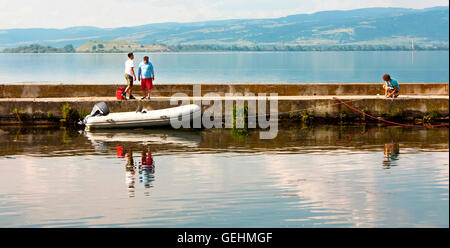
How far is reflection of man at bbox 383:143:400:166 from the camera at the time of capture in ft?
58.4

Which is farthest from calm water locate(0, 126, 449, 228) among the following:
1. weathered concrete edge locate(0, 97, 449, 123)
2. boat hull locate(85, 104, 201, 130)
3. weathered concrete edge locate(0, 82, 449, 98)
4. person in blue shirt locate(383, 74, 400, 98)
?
weathered concrete edge locate(0, 82, 449, 98)

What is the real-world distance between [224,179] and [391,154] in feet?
20.3

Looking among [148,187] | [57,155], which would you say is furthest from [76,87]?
[148,187]

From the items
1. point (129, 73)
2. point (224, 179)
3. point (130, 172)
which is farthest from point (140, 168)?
point (129, 73)

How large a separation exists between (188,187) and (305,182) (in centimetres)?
266

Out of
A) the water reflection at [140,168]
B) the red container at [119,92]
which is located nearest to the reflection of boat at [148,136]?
the water reflection at [140,168]

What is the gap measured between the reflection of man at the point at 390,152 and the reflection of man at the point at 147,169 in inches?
241

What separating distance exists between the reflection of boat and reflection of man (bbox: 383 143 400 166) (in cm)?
591

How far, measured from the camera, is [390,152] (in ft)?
63.6

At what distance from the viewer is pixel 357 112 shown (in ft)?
81.6

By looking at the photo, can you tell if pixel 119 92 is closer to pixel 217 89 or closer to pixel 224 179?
pixel 217 89

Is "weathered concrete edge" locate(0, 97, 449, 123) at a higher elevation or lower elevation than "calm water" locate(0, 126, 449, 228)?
higher

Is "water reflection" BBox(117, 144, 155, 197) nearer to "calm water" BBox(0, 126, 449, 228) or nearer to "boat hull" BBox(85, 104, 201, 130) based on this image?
"calm water" BBox(0, 126, 449, 228)

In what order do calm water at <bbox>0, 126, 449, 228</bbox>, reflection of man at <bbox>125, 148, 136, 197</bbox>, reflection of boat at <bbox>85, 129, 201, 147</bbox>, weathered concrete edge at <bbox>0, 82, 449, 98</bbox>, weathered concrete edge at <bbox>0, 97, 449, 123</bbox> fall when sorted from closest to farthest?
calm water at <bbox>0, 126, 449, 228</bbox>, reflection of man at <bbox>125, 148, 136, 197</bbox>, reflection of boat at <bbox>85, 129, 201, 147</bbox>, weathered concrete edge at <bbox>0, 97, 449, 123</bbox>, weathered concrete edge at <bbox>0, 82, 449, 98</bbox>
